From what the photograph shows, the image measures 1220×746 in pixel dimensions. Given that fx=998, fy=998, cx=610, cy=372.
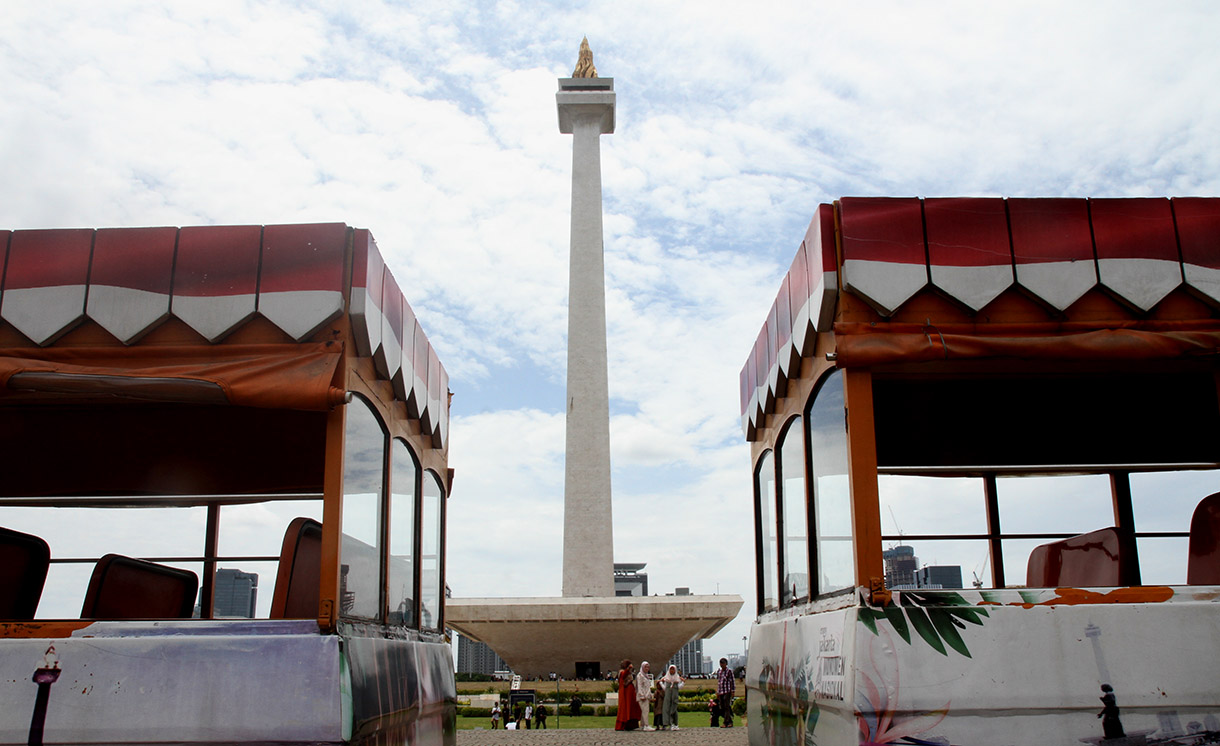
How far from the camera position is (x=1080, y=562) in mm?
6199

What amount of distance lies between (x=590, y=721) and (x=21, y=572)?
17849 mm

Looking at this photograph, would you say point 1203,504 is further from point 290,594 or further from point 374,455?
point 290,594

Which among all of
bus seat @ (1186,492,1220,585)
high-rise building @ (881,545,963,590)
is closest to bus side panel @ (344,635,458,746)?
high-rise building @ (881,545,963,590)

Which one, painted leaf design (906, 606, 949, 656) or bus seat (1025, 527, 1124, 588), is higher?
bus seat (1025, 527, 1124, 588)

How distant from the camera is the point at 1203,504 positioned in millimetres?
5605

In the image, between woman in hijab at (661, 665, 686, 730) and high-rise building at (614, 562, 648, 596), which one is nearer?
woman in hijab at (661, 665, 686, 730)

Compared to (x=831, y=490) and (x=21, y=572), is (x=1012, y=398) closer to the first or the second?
(x=831, y=490)

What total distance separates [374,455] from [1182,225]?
4664 millimetres

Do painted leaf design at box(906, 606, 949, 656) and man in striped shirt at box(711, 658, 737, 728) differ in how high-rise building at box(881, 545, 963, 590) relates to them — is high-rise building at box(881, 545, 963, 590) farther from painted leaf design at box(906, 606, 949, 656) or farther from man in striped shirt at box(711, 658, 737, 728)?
man in striped shirt at box(711, 658, 737, 728)

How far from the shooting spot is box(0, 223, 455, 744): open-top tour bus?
4492 mm

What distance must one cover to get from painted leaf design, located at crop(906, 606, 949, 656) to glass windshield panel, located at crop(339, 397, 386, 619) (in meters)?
2.75

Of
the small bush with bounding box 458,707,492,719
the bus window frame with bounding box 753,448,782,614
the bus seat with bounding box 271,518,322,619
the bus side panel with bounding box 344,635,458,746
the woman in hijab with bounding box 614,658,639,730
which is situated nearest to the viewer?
the bus side panel with bounding box 344,635,458,746

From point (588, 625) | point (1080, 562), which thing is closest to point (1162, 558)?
point (1080, 562)

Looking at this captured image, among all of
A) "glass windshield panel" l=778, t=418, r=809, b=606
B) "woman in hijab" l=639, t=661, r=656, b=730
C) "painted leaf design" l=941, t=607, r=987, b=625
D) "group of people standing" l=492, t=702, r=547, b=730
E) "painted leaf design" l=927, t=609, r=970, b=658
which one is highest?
"glass windshield panel" l=778, t=418, r=809, b=606
